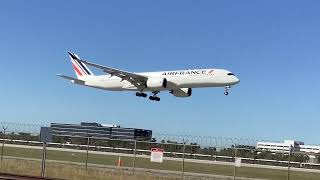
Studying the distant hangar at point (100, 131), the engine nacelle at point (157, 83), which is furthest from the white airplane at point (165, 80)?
the distant hangar at point (100, 131)

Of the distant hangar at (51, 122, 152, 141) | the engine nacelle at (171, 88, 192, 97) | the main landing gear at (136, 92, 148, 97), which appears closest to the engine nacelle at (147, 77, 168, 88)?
the main landing gear at (136, 92, 148, 97)

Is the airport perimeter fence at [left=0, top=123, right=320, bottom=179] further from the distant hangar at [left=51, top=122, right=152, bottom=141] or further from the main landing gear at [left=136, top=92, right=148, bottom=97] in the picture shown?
the distant hangar at [left=51, top=122, right=152, bottom=141]

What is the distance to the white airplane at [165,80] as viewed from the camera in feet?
151

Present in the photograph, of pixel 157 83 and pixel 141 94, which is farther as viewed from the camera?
pixel 141 94

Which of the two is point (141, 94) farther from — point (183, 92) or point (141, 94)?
point (183, 92)

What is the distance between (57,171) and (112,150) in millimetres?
39018

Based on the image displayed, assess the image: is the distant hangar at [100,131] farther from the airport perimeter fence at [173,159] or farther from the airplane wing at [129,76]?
the airplane wing at [129,76]

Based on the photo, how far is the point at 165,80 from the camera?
47500mm

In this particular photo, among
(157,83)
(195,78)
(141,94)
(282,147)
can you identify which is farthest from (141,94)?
(282,147)

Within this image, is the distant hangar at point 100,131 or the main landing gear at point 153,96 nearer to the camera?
the main landing gear at point 153,96

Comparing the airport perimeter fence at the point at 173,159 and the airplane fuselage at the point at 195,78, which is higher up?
the airplane fuselage at the point at 195,78

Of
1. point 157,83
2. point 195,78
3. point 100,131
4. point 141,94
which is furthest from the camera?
point 100,131

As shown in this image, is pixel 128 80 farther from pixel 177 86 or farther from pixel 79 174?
pixel 79 174

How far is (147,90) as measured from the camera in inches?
1948
